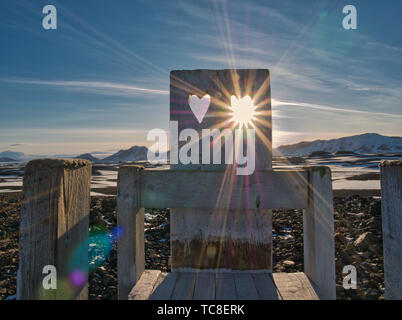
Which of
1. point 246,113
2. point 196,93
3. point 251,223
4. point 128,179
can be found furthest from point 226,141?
point 128,179

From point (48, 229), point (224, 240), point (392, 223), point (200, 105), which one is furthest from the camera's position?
point (200, 105)

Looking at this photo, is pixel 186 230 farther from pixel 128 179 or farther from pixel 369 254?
pixel 369 254

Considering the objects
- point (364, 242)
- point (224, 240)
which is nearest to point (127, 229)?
point (224, 240)

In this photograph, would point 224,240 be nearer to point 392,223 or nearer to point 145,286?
point 145,286

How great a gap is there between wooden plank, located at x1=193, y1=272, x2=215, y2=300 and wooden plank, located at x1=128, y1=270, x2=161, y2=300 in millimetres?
317

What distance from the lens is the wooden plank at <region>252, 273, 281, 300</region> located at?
1.85m

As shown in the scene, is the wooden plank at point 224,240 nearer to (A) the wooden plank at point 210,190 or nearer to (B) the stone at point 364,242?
(A) the wooden plank at point 210,190

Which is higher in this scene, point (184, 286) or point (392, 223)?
point (392, 223)

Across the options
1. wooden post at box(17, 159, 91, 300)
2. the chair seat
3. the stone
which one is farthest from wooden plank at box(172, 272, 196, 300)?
the stone

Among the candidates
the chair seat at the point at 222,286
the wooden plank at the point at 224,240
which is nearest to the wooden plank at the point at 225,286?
the chair seat at the point at 222,286

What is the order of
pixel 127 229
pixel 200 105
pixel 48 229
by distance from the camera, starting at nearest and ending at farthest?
pixel 48 229 → pixel 127 229 → pixel 200 105

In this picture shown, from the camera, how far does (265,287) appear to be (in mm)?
1991

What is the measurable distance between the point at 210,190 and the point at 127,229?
64cm

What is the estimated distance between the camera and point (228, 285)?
2.02 meters
